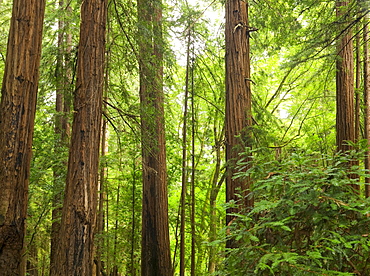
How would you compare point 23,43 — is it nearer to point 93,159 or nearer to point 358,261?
point 93,159

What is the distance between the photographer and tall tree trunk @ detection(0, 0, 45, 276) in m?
4.56

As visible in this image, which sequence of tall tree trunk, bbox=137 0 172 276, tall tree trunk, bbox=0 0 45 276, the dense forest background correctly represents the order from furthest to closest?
tall tree trunk, bbox=137 0 172 276
tall tree trunk, bbox=0 0 45 276
the dense forest background

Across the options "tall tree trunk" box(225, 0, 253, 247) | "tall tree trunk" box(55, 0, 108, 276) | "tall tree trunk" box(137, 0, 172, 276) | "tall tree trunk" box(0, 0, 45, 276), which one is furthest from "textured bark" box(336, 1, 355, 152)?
"tall tree trunk" box(0, 0, 45, 276)

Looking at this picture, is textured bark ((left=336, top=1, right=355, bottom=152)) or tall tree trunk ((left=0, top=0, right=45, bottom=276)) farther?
textured bark ((left=336, top=1, right=355, bottom=152))

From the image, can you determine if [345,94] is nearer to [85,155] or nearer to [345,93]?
[345,93]

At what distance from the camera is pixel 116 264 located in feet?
34.3

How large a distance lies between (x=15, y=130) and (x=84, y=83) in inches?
45.4

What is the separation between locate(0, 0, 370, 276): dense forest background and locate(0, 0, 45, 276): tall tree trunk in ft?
0.23

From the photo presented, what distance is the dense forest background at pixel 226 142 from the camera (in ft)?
9.57

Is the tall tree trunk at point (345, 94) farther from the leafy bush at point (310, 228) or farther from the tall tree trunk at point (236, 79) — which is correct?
the leafy bush at point (310, 228)

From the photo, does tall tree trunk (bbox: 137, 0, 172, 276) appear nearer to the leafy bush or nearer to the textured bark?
the textured bark

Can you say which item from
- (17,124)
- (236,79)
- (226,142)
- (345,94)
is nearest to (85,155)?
(17,124)

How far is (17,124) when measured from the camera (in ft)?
15.6

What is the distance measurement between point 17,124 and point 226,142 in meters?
3.22
